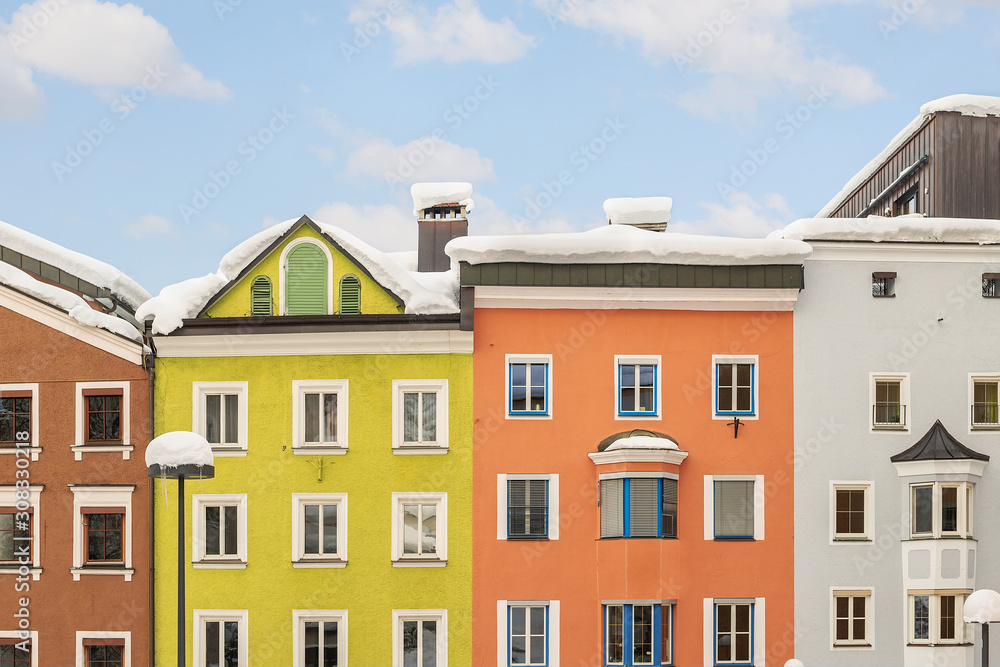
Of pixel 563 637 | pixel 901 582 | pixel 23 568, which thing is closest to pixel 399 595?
pixel 563 637

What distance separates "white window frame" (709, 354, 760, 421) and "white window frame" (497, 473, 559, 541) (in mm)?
4398

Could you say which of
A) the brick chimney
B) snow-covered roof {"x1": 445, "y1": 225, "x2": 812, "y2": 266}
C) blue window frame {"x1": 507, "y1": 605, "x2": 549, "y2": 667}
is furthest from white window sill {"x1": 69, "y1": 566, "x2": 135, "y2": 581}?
the brick chimney

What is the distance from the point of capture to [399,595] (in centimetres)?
2739

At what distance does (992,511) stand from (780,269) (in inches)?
309

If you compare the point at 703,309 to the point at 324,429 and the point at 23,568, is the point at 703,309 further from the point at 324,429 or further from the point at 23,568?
the point at 23,568

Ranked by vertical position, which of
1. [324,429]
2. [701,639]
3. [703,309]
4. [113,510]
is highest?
[703,309]

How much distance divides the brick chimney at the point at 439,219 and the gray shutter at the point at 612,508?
8684 millimetres

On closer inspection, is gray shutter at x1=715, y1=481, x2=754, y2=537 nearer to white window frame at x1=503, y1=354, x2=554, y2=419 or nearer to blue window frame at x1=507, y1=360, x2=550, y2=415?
white window frame at x1=503, y1=354, x2=554, y2=419

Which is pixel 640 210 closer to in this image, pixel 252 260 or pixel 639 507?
pixel 639 507

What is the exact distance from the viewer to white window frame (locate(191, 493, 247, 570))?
27.6 metres

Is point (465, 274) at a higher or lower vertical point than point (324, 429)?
higher

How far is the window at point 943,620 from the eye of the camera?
26906mm

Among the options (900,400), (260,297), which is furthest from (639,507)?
(260,297)

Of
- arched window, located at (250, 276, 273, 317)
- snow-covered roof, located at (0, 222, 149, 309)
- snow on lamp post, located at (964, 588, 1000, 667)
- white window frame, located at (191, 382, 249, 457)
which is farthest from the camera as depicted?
snow-covered roof, located at (0, 222, 149, 309)
